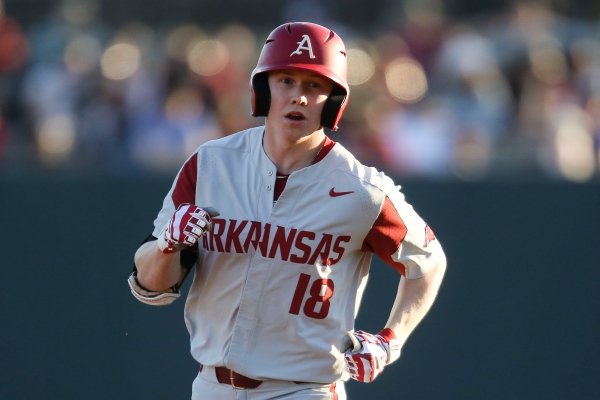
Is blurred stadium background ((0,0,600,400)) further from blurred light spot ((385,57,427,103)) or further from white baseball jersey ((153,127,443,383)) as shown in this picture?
white baseball jersey ((153,127,443,383))

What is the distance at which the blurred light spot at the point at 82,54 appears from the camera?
10867mm

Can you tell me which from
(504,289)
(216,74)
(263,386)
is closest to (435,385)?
(504,289)

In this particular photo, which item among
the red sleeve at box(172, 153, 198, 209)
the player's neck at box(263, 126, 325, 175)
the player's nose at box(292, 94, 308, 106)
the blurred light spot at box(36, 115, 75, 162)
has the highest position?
the player's nose at box(292, 94, 308, 106)

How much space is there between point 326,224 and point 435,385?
3047 mm

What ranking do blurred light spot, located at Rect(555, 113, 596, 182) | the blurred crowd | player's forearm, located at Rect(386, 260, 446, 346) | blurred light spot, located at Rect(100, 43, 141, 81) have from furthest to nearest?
blurred light spot, located at Rect(100, 43, 141, 81) < the blurred crowd < blurred light spot, located at Rect(555, 113, 596, 182) < player's forearm, located at Rect(386, 260, 446, 346)

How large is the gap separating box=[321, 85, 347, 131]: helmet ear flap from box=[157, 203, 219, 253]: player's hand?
0.59m

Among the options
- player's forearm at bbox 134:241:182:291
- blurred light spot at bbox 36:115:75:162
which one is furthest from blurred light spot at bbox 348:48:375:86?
player's forearm at bbox 134:241:182:291

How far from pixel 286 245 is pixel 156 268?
0.50m

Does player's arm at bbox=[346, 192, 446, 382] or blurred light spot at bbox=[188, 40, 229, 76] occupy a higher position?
blurred light spot at bbox=[188, 40, 229, 76]

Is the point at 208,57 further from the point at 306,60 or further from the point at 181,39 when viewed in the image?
the point at 306,60

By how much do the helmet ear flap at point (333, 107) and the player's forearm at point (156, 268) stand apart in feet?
2.53

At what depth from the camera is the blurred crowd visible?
965cm

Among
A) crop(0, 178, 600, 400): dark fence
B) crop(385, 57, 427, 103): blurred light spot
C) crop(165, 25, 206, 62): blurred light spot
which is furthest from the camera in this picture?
crop(165, 25, 206, 62): blurred light spot

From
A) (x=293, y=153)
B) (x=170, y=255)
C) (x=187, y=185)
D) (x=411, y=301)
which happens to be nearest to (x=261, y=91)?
(x=293, y=153)
